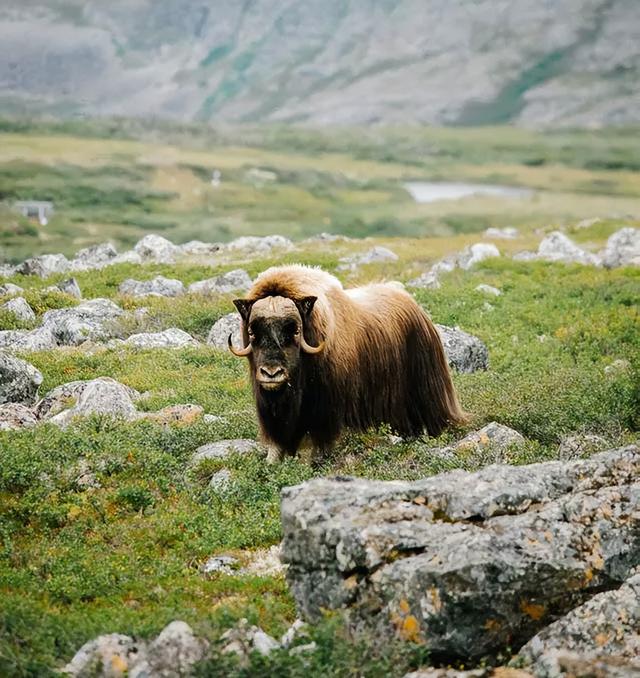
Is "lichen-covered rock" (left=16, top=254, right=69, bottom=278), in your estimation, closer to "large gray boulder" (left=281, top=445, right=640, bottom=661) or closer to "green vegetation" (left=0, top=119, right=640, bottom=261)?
"green vegetation" (left=0, top=119, right=640, bottom=261)

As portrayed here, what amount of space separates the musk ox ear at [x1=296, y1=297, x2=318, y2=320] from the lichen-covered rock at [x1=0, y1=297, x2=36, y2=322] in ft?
37.6

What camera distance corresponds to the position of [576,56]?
199 metres

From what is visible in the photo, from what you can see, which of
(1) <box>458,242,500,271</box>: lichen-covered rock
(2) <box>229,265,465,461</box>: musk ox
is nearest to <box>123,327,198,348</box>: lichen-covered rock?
(2) <box>229,265,465,461</box>: musk ox

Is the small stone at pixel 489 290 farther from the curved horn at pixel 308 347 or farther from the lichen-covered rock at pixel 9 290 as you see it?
the curved horn at pixel 308 347

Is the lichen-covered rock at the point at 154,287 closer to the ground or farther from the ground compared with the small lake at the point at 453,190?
farther from the ground

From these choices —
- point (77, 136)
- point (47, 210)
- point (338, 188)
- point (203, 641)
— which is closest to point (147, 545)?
point (203, 641)

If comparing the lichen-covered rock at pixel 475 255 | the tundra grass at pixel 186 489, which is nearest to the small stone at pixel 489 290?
the tundra grass at pixel 186 489

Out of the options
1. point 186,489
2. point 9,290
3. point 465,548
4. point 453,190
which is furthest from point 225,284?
point 453,190

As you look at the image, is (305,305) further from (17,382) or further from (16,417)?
(17,382)

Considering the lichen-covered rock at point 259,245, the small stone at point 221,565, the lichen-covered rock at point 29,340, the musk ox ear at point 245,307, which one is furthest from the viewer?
the lichen-covered rock at point 259,245

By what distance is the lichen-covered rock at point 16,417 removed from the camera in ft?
39.6

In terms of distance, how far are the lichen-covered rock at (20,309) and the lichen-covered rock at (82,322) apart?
0.52 meters

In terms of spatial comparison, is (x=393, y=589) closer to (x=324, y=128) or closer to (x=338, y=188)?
(x=338, y=188)

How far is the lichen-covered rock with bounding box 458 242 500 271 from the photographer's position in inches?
1165
